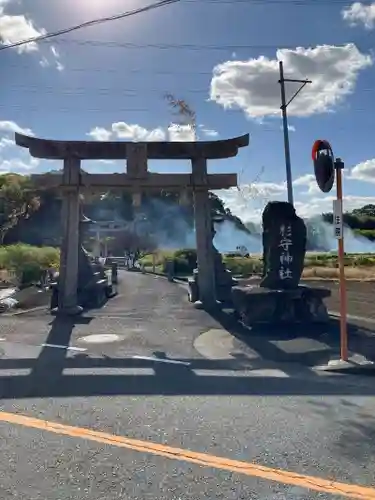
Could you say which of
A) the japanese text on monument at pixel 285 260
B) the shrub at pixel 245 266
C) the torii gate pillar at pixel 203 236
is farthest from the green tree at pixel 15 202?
the japanese text on monument at pixel 285 260

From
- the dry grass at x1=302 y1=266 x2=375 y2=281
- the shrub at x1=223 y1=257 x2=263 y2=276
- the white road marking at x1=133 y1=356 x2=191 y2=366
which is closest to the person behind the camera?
the white road marking at x1=133 y1=356 x2=191 y2=366

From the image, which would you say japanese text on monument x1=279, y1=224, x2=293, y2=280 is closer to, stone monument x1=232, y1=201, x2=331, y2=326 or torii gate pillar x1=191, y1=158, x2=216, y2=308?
stone monument x1=232, y1=201, x2=331, y2=326

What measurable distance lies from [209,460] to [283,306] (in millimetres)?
8130

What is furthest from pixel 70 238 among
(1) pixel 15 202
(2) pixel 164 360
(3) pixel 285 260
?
(1) pixel 15 202

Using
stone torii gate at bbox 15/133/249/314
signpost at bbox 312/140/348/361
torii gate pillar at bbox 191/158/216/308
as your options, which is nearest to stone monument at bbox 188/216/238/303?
torii gate pillar at bbox 191/158/216/308

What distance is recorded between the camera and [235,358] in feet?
29.5

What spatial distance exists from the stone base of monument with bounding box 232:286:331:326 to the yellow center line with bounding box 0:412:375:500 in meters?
7.30

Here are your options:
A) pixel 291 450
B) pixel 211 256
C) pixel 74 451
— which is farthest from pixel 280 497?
pixel 211 256

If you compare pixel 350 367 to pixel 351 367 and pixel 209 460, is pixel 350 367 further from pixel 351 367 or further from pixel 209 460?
pixel 209 460

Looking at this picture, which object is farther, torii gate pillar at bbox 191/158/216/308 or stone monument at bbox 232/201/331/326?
torii gate pillar at bbox 191/158/216/308

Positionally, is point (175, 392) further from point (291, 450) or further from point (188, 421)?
point (291, 450)

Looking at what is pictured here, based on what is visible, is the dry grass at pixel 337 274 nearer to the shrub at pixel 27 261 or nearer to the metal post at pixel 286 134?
the metal post at pixel 286 134

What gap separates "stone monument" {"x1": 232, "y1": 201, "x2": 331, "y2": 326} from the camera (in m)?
12.1

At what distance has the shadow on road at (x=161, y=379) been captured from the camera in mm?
6715
